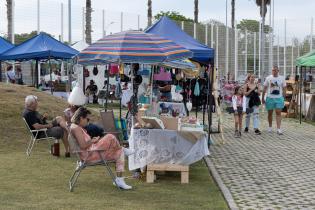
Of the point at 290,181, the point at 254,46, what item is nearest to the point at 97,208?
the point at 290,181

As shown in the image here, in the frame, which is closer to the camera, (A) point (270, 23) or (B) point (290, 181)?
(B) point (290, 181)

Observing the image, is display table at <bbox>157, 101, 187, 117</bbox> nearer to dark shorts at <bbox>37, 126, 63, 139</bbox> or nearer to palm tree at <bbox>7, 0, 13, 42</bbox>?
dark shorts at <bbox>37, 126, 63, 139</bbox>

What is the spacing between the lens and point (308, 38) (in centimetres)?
3759

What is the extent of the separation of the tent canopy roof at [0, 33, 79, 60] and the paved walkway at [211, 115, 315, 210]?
628cm

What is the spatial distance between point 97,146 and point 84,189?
0.59 meters

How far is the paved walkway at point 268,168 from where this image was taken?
777 cm

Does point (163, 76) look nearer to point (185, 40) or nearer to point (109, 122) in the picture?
point (185, 40)

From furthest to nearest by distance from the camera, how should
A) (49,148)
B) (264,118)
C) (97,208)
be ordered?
(264,118) → (49,148) → (97,208)

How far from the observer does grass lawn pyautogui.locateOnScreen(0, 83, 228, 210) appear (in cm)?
713

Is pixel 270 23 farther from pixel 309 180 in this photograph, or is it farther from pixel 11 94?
pixel 309 180

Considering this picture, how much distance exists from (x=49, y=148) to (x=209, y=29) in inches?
1004

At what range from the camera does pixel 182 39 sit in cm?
1373

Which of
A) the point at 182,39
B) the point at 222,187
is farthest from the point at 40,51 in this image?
the point at 222,187

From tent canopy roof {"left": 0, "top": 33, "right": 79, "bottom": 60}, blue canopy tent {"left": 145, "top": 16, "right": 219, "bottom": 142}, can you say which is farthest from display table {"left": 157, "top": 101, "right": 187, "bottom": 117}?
tent canopy roof {"left": 0, "top": 33, "right": 79, "bottom": 60}
